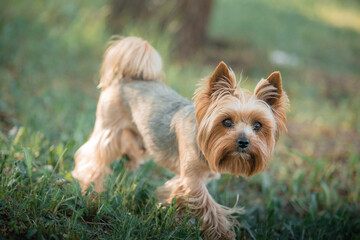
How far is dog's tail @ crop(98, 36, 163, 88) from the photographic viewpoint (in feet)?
12.7

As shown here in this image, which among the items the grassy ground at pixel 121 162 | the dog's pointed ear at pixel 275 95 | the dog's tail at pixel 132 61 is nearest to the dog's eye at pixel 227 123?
the dog's pointed ear at pixel 275 95

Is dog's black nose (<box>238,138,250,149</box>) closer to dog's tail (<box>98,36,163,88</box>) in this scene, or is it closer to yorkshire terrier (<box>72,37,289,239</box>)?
yorkshire terrier (<box>72,37,289,239</box>)

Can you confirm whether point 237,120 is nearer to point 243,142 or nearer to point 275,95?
point 243,142

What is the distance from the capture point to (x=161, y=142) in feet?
11.8

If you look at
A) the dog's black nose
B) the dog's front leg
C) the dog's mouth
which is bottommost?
the dog's front leg

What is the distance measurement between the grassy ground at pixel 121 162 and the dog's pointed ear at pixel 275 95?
132cm

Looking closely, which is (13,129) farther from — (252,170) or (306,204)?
(306,204)

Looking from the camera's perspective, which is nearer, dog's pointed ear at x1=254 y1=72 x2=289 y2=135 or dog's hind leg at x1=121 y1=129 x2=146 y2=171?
dog's pointed ear at x1=254 y1=72 x2=289 y2=135

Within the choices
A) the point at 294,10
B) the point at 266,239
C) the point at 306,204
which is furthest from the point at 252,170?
the point at 294,10

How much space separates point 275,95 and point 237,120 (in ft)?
1.60

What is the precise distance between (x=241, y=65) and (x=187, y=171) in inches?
256

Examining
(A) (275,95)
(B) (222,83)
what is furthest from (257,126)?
(B) (222,83)

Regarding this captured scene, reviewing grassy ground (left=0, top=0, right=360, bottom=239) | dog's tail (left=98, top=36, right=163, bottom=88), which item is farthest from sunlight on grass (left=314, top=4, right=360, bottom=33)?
dog's tail (left=98, top=36, right=163, bottom=88)

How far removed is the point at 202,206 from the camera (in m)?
3.24
